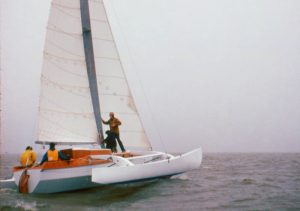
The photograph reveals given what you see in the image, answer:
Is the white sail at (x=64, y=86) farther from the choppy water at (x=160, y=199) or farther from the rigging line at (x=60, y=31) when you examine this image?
the choppy water at (x=160, y=199)

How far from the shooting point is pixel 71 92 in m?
13.3

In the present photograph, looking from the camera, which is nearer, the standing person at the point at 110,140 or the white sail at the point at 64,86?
the white sail at the point at 64,86

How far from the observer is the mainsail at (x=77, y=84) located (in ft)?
42.6

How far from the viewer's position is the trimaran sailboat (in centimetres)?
1132

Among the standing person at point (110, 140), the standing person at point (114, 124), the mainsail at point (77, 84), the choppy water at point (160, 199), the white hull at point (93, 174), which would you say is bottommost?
the choppy water at point (160, 199)

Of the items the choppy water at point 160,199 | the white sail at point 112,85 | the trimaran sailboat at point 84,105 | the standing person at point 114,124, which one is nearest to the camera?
the choppy water at point 160,199

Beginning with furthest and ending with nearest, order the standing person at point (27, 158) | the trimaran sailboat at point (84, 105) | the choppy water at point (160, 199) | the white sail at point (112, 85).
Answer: the white sail at point (112, 85) < the standing person at point (27, 158) < the trimaran sailboat at point (84, 105) < the choppy water at point (160, 199)

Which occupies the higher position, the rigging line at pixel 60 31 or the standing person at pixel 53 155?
the rigging line at pixel 60 31

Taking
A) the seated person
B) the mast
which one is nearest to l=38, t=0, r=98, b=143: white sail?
the mast

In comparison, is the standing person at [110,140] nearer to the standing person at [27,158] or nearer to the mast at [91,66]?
the mast at [91,66]

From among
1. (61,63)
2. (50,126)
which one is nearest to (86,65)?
(61,63)

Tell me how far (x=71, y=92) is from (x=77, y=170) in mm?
3359

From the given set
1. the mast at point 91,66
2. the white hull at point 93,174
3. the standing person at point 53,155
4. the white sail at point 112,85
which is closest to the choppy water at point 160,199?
the white hull at point 93,174

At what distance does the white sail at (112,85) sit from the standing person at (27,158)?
3.07 m
